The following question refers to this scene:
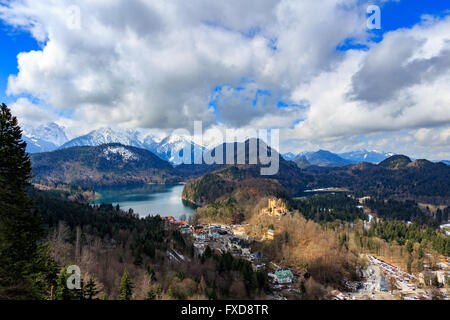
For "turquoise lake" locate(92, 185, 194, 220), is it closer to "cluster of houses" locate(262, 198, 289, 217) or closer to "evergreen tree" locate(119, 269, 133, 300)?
"cluster of houses" locate(262, 198, 289, 217)

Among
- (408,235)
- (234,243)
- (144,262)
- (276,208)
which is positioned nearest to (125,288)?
(144,262)

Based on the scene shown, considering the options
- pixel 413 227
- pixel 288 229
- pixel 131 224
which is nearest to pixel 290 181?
pixel 413 227

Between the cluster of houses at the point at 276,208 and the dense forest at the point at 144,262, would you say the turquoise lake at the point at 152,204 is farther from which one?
the dense forest at the point at 144,262

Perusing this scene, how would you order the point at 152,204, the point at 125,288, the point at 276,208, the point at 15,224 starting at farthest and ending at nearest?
the point at 152,204, the point at 276,208, the point at 125,288, the point at 15,224

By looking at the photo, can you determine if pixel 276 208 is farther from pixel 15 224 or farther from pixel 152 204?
pixel 15 224

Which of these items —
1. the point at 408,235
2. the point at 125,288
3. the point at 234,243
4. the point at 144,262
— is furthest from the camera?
the point at 408,235

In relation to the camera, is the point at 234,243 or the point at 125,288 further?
the point at 234,243

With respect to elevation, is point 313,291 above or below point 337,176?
below
